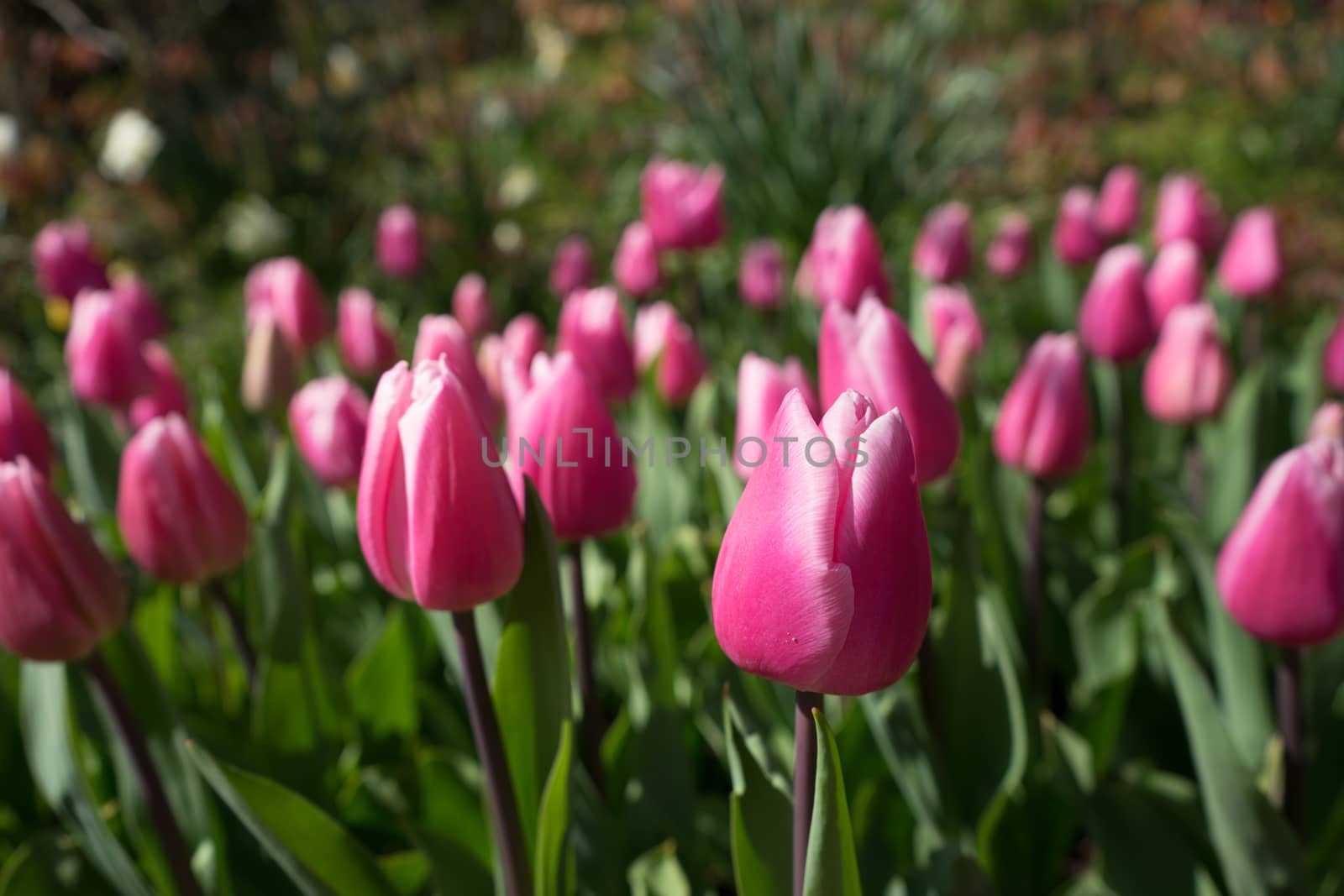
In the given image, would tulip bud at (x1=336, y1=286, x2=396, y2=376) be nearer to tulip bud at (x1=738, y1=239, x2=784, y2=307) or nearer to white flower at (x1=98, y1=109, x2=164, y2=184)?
tulip bud at (x1=738, y1=239, x2=784, y2=307)

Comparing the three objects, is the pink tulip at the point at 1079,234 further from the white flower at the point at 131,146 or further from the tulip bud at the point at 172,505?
the white flower at the point at 131,146

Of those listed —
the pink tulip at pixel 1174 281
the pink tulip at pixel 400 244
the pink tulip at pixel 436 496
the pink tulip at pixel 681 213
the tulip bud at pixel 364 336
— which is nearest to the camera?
the pink tulip at pixel 436 496

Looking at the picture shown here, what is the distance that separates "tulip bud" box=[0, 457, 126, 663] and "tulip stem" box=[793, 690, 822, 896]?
63 cm

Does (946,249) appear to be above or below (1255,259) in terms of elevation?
above

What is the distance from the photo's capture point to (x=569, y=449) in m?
0.99

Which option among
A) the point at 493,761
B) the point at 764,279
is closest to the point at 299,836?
the point at 493,761

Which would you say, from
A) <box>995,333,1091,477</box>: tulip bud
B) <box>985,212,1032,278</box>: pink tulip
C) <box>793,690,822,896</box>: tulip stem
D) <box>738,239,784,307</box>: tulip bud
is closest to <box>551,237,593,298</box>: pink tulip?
<box>738,239,784,307</box>: tulip bud

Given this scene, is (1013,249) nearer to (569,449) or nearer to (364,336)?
(364,336)

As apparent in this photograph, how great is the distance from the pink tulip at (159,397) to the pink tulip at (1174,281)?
64.1 inches

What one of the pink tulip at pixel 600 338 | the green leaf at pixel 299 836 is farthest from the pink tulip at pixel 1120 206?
the green leaf at pixel 299 836

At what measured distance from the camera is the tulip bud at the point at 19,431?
134 cm

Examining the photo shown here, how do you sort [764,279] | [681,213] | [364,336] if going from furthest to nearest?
[764,279] → [681,213] → [364,336]

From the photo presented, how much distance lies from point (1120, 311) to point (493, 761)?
122 centimetres

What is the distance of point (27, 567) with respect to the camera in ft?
3.03
